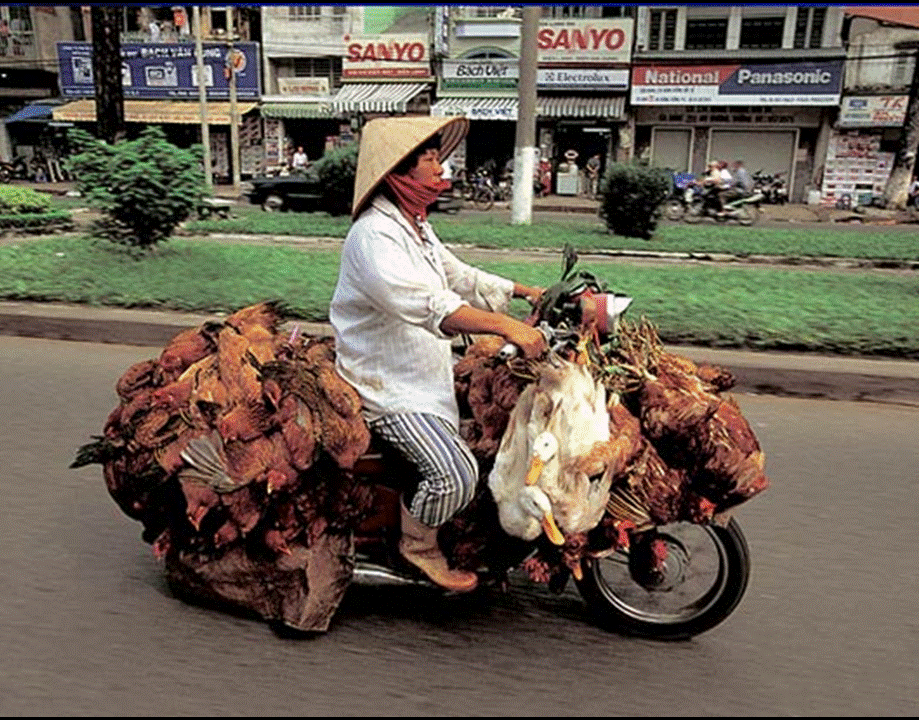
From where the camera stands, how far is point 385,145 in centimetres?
256

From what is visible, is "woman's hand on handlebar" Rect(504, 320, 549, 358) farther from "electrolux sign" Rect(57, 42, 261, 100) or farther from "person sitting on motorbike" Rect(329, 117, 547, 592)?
"electrolux sign" Rect(57, 42, 261, 100)

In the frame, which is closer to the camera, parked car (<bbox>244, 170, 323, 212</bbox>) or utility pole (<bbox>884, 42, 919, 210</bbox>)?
parked car (<bbox>244, 170, 323, 212</bbox>)

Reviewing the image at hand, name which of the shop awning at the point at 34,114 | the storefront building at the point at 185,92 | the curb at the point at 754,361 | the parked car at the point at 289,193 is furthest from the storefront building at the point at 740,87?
the curb at the point at 754,361

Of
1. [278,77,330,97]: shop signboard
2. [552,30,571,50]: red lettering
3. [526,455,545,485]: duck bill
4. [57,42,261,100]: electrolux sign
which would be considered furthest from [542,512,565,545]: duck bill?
[57,42,261,100]: electrolux sign

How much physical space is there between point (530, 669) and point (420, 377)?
951mm

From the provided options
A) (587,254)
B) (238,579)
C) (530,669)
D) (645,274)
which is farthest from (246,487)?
(587,254)

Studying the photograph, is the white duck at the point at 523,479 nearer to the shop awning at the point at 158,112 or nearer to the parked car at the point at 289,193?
the parked car at the point at 289,193

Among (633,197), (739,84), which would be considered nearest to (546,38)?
(739,84)

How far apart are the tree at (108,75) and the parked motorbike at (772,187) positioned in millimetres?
19992

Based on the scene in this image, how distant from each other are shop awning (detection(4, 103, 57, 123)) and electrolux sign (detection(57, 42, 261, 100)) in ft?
4.09

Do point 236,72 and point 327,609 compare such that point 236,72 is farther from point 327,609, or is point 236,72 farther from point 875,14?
point 327,609

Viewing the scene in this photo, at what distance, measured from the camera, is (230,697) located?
2.47 m

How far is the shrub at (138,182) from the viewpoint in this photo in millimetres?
8812

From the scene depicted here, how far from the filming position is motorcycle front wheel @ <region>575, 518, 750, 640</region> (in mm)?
2711
